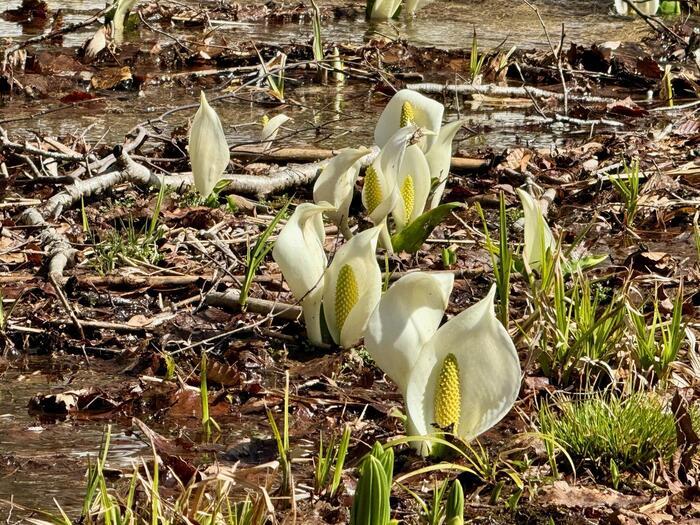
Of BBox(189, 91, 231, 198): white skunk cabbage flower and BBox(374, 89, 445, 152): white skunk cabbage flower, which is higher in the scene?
BBox(374, 89, 445, 152): white skunk cabbage flower

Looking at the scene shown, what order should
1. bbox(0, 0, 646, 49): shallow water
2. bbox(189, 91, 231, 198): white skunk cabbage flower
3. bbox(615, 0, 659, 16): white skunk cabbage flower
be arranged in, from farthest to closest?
bbox(615, 0, 659, 16): white skunk cabbage flower
bbox(0, 0, 646, 49): shallow water
bbox(189, 91, 231, 198): white skunk cabbage flower

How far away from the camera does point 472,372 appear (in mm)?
2430

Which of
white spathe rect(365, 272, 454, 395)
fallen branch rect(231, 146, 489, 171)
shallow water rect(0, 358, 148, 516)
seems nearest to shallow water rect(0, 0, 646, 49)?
fallen branch rect(231, 146, 489, 171)

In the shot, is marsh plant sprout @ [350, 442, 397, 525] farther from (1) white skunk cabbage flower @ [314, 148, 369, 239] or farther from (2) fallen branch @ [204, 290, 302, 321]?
(1) white skunk cabbage flower @ [314, 148, 369, 239]

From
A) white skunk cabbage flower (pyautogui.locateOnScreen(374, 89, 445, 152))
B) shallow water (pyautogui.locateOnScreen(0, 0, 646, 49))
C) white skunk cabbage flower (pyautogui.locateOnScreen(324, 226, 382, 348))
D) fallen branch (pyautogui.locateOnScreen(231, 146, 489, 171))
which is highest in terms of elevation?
white skunk cabbage flower (pyautogui.locateOnScreen(374, 89, 445, 152))

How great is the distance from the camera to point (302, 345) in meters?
3.29

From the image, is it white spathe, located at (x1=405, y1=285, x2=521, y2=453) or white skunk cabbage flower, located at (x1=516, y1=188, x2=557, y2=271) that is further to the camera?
white skunk cabbage flower, located at (x1=516, y1=188, x2=557, y2=271)

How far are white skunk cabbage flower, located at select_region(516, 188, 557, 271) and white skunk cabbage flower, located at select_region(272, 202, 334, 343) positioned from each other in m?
0.56

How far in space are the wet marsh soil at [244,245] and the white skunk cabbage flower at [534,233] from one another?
0.44 ft

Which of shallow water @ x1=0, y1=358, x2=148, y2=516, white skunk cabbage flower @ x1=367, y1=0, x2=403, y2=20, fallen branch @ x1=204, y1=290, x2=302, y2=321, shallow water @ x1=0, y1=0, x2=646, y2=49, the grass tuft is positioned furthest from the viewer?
white skunk cabbage flower @ x1=367, y1=0, x2=403, y2=20

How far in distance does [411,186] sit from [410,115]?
0.26 metres

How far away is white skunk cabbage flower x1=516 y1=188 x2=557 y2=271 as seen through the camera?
3201mm

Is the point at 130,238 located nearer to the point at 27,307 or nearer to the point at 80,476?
the point at 27,307

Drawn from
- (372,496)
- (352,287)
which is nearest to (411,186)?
(352,287)
